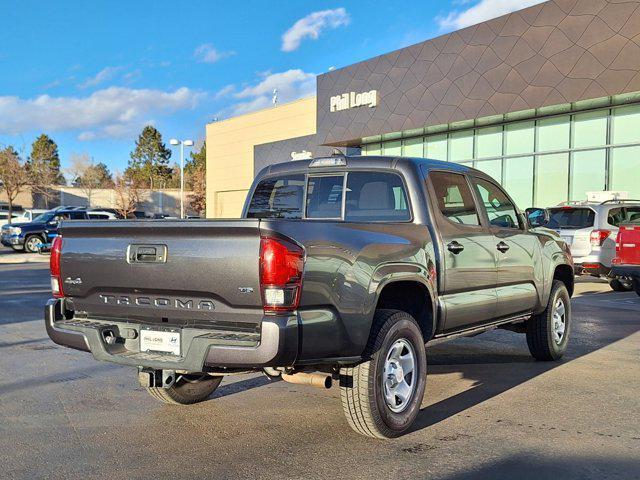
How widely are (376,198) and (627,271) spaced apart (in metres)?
7.14

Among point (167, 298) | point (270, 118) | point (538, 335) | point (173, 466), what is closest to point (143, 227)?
point (167, 298)

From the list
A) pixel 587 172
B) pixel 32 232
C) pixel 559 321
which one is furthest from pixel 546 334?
pixel 32 232

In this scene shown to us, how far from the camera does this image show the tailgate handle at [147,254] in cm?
397

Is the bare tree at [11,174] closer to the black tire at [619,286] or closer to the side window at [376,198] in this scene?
the black tire at [619,286]

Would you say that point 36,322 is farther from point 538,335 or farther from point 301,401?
point 538,335

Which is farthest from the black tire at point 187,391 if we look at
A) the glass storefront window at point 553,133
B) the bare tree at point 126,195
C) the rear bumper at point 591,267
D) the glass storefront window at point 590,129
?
the bare tree at point 126,195

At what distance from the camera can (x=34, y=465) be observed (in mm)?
3852

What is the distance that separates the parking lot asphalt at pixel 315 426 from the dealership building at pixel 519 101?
1402 centimetres

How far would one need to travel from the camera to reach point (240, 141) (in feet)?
129

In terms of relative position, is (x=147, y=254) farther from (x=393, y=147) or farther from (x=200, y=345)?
(x=393, y=147)

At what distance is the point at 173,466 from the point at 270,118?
1315 inches

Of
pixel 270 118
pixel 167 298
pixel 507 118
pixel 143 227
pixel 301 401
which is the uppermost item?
pixel 270 118

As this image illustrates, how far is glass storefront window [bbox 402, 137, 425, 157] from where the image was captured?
26758mm

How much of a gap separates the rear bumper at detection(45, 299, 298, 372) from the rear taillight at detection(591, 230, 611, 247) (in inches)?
421
